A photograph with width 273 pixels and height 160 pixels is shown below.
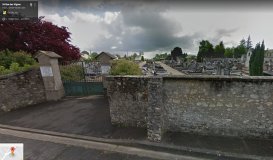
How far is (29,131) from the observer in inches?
275

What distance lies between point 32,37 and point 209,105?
1543 cm

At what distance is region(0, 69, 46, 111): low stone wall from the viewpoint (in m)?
9.66

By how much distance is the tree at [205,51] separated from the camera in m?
71.7

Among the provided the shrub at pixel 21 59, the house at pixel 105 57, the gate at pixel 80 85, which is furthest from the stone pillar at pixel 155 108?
the shrub at pixel 21 59

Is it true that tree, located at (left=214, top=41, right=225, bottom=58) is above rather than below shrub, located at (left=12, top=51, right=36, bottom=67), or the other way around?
above

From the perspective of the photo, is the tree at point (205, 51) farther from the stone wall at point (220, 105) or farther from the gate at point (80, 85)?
the stone wall at point (220, 105)

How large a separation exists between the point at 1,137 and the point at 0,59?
790 cm

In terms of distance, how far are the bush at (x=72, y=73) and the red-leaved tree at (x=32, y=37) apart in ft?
13.0

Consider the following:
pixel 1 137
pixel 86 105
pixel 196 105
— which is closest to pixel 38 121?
pixel 1 137

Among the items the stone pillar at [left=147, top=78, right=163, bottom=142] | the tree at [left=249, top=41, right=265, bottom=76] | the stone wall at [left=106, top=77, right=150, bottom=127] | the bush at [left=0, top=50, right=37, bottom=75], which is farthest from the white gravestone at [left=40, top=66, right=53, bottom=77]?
the tree at [left=249, top=41, right=265, bottom=76]

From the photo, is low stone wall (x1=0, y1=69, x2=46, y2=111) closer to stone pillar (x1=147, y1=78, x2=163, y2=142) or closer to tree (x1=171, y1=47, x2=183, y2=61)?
stone pillar (x1=147, y1=78, x2=163, y2=142)

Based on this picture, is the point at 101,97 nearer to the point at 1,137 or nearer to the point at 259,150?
the point at 1,137

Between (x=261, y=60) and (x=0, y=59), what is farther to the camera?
(x=261, y=60)

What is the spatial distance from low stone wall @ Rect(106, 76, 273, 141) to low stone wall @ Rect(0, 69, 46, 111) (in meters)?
7.02
